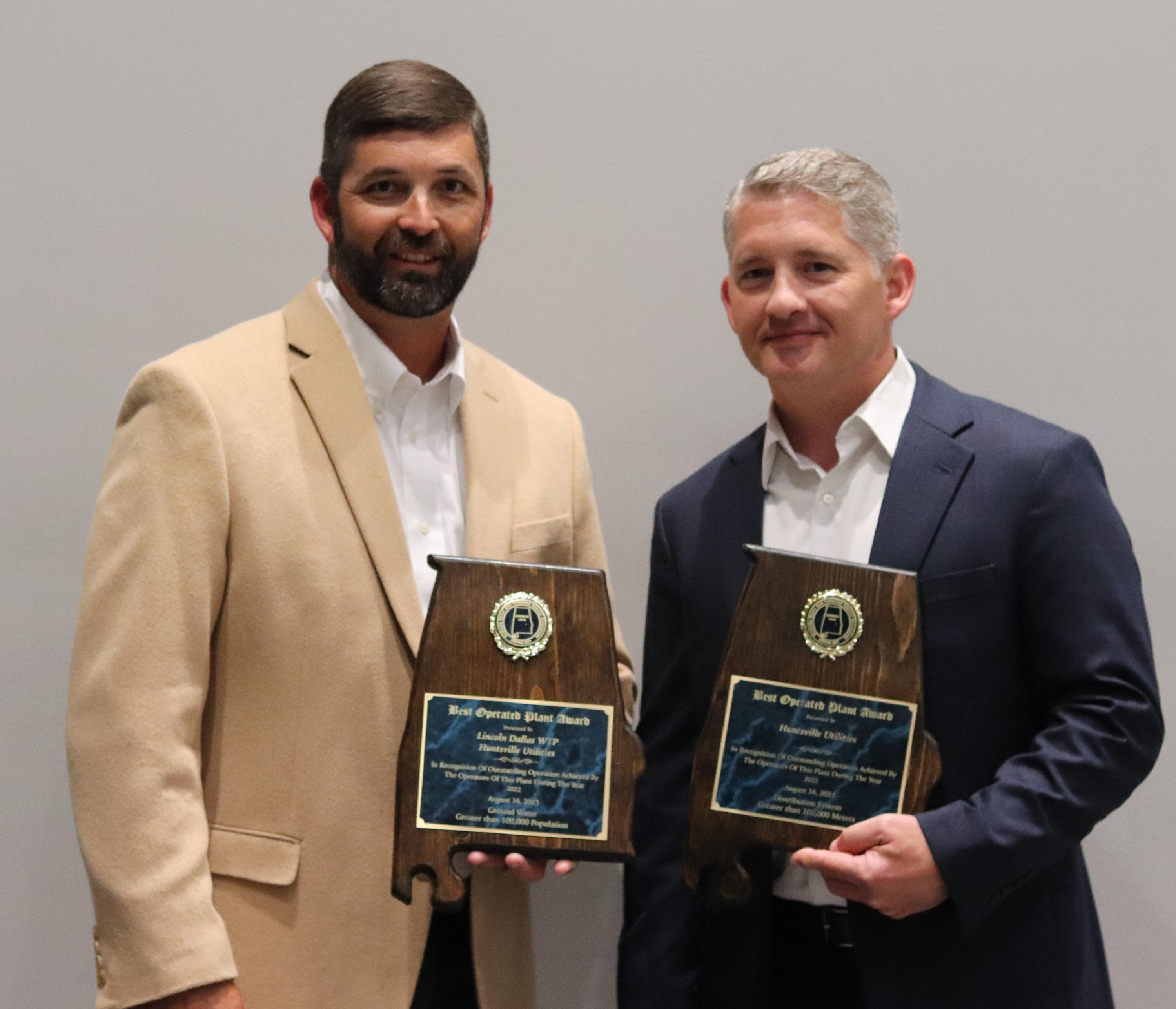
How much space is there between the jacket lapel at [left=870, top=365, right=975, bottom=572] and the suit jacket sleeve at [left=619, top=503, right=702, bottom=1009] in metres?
0.42

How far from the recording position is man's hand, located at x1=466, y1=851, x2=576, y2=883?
1.85 meters

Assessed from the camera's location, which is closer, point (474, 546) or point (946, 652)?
point (946, 652)

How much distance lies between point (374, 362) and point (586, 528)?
1.62 ft

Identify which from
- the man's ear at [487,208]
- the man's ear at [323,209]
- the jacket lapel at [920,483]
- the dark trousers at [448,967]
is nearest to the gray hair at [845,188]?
the jacket lapel at [920,483]

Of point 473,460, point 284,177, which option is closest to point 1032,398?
point 473,460

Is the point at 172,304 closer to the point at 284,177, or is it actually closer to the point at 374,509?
the point at 284,177

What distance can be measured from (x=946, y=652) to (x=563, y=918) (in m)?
1.19

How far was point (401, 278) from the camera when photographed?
6.76ft

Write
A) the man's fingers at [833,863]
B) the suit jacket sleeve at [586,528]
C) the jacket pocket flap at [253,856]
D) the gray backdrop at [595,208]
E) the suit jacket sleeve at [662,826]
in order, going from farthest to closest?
the gray backdrop at [595,208], the suit jacket sleeve at [586,528], the suit jacket sleeve at [662,826], the jacket pocket flap at [253,856], the man's fingers at [833,863]

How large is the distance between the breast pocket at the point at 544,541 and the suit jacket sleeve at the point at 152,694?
0.48 m

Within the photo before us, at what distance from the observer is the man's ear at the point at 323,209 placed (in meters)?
2.14

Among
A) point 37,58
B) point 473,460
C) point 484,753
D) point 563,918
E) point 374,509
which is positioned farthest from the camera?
point 563,918

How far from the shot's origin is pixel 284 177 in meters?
2.62

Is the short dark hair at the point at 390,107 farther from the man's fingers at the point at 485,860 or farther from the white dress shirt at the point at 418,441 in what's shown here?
the man's fingers at the point at 485,860
